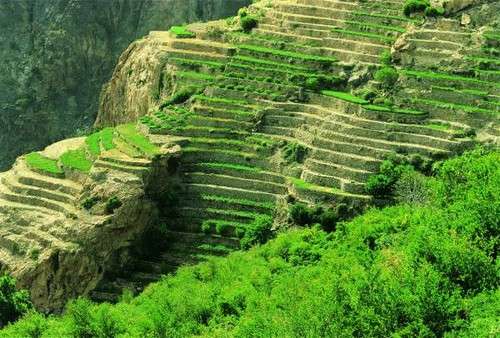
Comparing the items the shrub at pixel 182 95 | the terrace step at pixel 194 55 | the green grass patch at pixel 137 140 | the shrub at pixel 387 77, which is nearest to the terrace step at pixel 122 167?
the green grass patch at pixel 137 140

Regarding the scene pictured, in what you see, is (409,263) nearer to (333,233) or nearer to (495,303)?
(495,303)

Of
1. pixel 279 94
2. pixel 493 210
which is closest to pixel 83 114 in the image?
pixel 279 94

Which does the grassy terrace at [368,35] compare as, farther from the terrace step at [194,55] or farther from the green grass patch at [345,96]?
A: the terrace step at [194,55]

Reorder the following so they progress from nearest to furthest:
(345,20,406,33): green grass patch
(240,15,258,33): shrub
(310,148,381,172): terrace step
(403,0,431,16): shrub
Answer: (310,148,381,172): terrace step, (345,20,406,33): green grass patch, (403,0,431,16): shrub, (240,15,258,33): shrub

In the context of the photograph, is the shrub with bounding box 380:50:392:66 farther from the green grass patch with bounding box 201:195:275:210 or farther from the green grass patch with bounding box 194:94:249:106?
the green grass patch with bounding box 201:195:275:210

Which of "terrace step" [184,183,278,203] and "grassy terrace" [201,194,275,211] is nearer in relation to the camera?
"grassy terrace" [201,194,275,211]

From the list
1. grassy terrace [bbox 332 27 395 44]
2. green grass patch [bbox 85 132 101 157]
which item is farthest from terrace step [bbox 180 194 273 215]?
grassy terrace [bbox 332 27 395 44]

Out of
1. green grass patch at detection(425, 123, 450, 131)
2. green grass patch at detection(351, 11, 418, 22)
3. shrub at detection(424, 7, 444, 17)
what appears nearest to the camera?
green grass patch at detection(425, 123, 450, 131)
